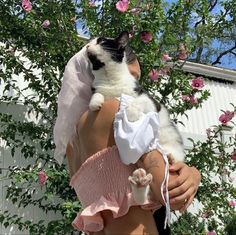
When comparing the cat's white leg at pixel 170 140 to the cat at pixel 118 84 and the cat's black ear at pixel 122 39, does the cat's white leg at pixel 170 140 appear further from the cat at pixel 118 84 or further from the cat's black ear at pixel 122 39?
the cat's black ear at pixel 122 39

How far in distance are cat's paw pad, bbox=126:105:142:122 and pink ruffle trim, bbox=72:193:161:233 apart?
0.23 metres

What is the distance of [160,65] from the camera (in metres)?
4.27

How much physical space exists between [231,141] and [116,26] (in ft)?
5.62

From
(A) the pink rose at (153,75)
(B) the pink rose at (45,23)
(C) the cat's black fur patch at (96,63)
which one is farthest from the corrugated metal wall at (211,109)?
(C) the cat's black fur patch at (96,63)

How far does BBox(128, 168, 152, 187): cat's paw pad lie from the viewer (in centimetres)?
154

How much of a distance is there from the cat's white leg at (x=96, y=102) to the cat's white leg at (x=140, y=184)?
27 centimetres

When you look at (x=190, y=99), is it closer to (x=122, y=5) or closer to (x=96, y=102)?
(x=122, y=5)

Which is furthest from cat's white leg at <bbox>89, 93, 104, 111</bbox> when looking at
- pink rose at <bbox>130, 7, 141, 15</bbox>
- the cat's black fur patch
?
pink rose at <bbox>130, 7, 141, 15</bbox>

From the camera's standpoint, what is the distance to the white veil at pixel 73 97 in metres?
1.87

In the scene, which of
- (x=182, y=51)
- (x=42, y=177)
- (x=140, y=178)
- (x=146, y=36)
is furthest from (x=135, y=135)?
(x=182, y=51)

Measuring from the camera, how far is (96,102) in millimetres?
1732

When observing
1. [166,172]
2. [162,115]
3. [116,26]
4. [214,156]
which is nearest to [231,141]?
[214,156]

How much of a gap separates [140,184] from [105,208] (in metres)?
0.17

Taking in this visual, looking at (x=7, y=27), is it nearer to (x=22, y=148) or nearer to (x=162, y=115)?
(x=22, y=148)
